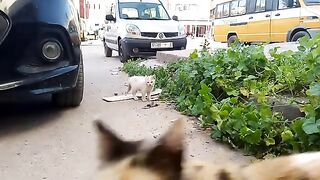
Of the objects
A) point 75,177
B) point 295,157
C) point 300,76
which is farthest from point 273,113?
point 295,157

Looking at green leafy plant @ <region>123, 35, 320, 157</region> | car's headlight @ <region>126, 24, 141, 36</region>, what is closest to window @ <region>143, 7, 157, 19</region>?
car's headlight @ <region>126, 24, 141, 36</region>

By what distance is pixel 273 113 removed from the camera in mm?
3443

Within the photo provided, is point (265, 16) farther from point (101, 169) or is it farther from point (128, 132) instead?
point (101, 169)

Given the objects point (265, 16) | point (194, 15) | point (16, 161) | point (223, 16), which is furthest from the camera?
point (194, 15)

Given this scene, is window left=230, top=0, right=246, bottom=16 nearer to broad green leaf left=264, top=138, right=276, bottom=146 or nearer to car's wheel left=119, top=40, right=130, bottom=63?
car's wheel left=119, top=40, right=130, bottom=63

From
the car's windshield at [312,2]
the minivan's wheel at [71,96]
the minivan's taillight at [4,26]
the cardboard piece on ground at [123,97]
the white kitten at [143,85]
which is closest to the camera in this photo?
the minivan's taillight at [4,26]

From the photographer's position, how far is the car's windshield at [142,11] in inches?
470

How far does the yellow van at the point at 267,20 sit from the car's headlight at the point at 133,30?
2.68m

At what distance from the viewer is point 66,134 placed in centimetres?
400

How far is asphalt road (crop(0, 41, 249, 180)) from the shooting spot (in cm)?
319

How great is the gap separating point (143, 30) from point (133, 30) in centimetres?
24

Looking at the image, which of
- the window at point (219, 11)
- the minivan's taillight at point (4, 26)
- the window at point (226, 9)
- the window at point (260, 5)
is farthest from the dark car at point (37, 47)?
the window at point (219, 11)

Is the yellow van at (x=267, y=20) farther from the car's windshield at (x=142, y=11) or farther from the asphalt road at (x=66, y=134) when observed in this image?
the asphalt road at (x=66, y=134)

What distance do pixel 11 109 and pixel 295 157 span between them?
420cm
